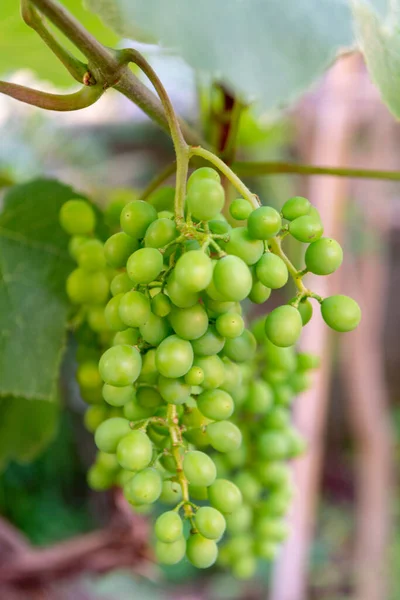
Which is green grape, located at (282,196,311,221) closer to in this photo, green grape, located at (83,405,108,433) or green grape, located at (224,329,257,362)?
green grape, located at (224,329,257,362)

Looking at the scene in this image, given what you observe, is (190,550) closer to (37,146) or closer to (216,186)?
(216,186)

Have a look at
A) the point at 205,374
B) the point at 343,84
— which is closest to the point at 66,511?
the point at 343,84

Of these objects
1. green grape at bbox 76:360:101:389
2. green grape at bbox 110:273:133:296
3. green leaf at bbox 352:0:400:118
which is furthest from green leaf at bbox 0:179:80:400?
green leaf at bbox 352:0:400:118

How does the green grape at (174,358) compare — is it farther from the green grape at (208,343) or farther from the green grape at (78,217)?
the green grape at (78,217)

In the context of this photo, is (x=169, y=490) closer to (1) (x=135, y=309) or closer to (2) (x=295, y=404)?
(1) (x=135, y=309)

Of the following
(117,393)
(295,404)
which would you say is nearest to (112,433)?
(117,393)

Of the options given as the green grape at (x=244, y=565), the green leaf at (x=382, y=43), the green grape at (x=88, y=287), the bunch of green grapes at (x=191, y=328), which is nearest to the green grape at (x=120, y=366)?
the bunch of green grapes at (x=191, y=328)
